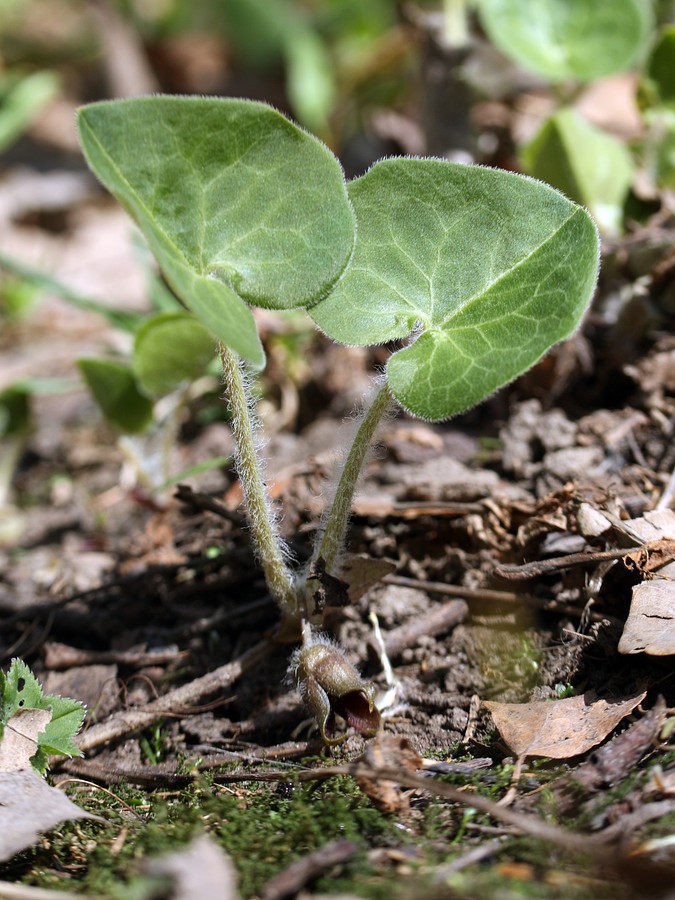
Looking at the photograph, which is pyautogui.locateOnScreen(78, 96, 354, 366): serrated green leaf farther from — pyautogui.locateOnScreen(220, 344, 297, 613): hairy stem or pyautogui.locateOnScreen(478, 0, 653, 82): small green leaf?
pyautogui.locateOnScreen(478, 0, 653, 82): small green leaf

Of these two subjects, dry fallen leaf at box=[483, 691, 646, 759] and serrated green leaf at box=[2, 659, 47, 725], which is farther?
serrated green leaf at box=[2, 659, 47, 725]

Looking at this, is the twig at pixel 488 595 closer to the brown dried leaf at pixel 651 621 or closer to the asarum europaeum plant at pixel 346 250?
the brown dried leaf at pixel 651 621

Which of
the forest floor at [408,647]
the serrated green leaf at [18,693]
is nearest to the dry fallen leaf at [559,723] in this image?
the forest floor at [408,647]

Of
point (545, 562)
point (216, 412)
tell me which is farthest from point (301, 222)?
point (216, 412)

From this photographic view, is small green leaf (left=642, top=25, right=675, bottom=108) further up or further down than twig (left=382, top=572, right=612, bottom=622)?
further up

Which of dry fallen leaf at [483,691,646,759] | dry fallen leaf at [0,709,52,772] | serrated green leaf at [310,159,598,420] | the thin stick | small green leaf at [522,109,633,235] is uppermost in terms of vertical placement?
serrated green leaf at [310,159,598,420]

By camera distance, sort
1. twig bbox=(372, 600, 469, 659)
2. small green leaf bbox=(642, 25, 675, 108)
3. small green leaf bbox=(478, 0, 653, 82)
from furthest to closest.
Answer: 1. small green leaf bbox=(478, 0, 653, 82)
2. small green leaf bbox=(642, 25, 675, 108)
3. twig bbox=(372, 600, 469, 659)

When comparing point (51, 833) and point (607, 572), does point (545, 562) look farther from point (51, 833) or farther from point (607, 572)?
point (51, 833)

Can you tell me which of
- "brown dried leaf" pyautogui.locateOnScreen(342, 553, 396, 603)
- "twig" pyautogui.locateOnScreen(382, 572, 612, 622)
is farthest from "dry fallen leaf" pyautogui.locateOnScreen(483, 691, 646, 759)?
"brown dried leaf" pyautogui.locateOnScreen(342, 553, 396, 603)

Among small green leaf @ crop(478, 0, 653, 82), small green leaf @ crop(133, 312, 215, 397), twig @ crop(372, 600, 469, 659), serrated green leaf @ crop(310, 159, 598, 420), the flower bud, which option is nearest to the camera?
serrated green leaf @ crop(310, 159, 598, 420)
